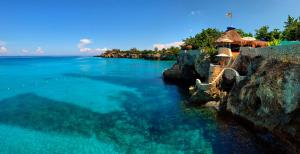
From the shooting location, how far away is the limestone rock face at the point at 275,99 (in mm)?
11883

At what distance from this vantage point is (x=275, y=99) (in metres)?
13.0

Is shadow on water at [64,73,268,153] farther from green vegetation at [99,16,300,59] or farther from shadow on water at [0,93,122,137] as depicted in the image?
green vegetation at [99,16,300,59]

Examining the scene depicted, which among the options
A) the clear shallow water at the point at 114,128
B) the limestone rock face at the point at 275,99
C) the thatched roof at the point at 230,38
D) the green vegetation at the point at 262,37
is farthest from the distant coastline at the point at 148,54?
the limestone rock face at the point at 275,99

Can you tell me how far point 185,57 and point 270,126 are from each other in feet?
81.9

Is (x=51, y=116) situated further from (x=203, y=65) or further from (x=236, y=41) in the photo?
(x=236, y=41)

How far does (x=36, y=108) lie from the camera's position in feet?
73.8

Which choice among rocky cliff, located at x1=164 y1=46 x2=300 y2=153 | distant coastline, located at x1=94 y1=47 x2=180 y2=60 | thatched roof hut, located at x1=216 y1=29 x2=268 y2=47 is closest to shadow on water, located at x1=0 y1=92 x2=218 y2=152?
rocky cliff, located at x1=164 y1=46 x2=300 y2=153

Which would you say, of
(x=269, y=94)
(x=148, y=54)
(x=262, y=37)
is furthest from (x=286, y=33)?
(x=148, y=54)

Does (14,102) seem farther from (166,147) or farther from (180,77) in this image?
(180,77)

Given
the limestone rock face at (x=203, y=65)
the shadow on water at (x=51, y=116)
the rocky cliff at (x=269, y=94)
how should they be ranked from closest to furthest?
the rocky cliff at (x=269, y=94), the shadow on water at (x=51, y=116), the limestone rock face at (x=203, y=65)

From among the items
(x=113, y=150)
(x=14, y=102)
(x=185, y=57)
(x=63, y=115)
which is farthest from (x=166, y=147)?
(x=185, y=57)

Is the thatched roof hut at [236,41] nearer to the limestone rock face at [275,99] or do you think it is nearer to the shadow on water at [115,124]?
the limestone rock face at [275,99]

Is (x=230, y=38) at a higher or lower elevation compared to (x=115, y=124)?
higher

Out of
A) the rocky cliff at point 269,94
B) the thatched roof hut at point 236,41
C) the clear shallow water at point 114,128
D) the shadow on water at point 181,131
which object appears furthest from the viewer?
the thatched roof hut at point 236,41
